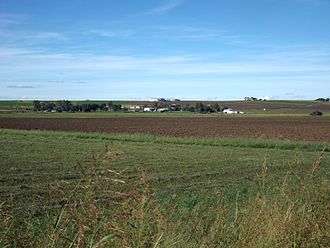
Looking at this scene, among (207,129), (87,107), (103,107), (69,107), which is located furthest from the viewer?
(103,107)

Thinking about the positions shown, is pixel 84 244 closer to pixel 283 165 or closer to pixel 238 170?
pixel 238 170

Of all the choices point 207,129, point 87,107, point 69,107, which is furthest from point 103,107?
point 207,129

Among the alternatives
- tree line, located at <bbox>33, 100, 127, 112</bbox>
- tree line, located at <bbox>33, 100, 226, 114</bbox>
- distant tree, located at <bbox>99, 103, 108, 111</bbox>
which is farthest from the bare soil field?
distant tree, located at <bbox>99, 103, 108, 111</bbox>

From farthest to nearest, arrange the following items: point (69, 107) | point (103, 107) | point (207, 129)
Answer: point (103, 107), point (69, 107), point (207, 129)

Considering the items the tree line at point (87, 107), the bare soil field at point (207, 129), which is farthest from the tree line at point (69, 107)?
the bare soil field at point (207, 129)

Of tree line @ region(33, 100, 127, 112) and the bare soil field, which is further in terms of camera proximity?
tree line @ region(33, 100, 127, 112)

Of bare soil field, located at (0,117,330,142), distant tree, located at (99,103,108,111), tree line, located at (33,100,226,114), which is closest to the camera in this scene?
bare soil field, located at (0,117,330,142)

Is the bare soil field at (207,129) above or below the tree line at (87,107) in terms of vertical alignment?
below

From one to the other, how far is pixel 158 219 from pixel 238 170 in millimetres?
16793

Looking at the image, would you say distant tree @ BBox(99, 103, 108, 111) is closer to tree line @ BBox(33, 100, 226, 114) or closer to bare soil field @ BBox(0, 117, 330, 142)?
tree line @ BBox(33, 100, 226, 114)

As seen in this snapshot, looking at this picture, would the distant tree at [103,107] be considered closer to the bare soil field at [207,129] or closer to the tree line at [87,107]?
the tree line at [87,107]

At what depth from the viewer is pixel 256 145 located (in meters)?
37.0

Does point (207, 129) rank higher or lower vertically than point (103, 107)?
lower

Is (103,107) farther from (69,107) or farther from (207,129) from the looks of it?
(207,129)
